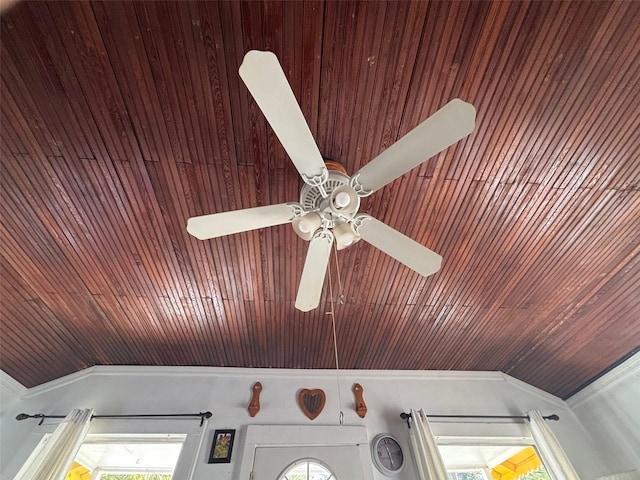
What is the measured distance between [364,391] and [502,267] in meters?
1.67

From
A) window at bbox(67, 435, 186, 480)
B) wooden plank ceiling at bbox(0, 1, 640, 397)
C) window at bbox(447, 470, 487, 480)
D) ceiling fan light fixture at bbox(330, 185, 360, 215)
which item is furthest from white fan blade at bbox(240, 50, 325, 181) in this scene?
window at bbox(447, 470, 487, 480)

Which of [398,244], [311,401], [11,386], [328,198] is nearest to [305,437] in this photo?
[311,401]

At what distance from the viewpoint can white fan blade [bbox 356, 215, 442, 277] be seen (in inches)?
50.6

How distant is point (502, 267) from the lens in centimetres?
211

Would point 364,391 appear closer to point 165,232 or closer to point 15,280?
point 165,232

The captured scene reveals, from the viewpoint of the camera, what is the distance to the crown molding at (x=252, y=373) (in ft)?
9.43

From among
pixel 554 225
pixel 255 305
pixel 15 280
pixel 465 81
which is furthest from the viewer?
pixel 255 305

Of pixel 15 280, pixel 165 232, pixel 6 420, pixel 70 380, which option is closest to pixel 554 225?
pixel 165 232

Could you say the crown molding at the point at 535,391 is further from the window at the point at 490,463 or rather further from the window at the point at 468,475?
the window at the point at 468,475

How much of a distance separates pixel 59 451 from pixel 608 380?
14.3ft

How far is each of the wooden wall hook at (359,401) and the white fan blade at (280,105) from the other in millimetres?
2357

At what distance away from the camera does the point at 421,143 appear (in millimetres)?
1086

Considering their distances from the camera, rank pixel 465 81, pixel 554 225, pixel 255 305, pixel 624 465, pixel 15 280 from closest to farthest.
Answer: pixel 465 81
pixel 554 225
pixel 15 280
pixel 255 305
pixel 624 465

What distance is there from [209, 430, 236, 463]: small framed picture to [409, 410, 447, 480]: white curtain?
4.74 feet
